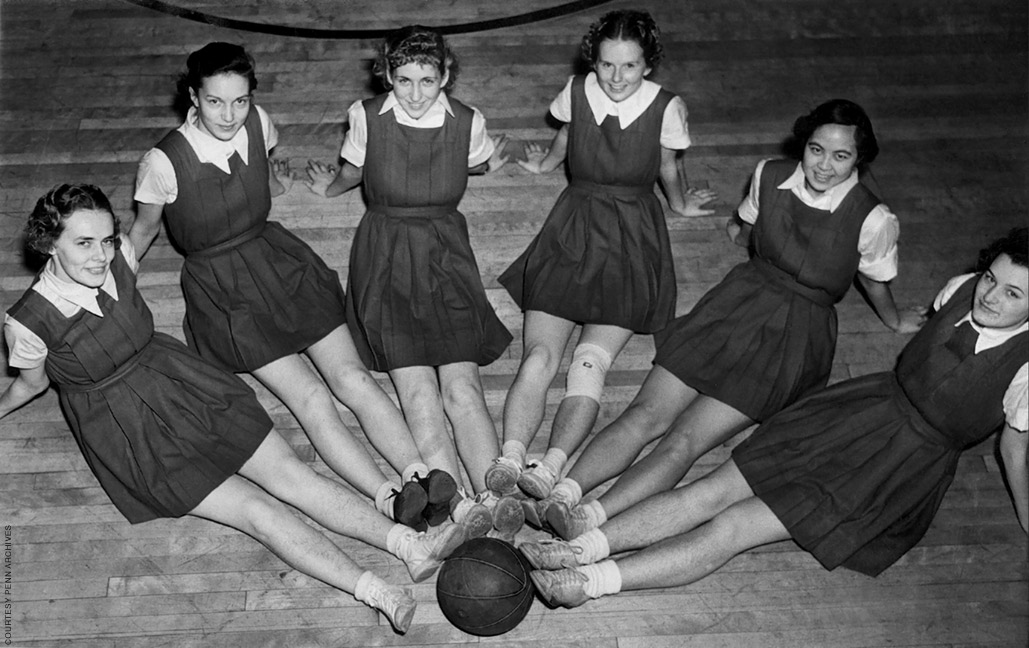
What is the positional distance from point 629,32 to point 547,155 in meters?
0.86

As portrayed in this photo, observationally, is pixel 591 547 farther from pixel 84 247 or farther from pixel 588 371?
pixel 84 247

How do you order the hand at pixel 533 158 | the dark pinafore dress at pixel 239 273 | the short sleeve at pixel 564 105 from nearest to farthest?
the dark pinafore dress at pixel 239 273, the short sleeve at pixel 564 105, the hand at pixel 533 158

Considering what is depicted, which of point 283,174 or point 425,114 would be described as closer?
point 425,114

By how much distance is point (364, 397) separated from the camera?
166 inches

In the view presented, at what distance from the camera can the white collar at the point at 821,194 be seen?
4.15m

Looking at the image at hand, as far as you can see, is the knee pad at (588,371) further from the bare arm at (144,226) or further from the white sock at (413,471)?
the bare arm at (144,226)

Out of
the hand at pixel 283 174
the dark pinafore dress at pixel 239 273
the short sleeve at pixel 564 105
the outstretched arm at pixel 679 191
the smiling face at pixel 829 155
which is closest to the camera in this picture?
the smiling face at pixel 829 155

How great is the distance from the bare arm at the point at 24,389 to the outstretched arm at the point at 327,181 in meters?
1.30

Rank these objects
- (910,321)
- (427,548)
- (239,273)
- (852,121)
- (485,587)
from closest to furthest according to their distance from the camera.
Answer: (485,587), (427,548), (852,121), (239,273), (910,321)

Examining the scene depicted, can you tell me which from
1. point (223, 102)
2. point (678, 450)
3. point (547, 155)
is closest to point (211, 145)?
point (223, 102)

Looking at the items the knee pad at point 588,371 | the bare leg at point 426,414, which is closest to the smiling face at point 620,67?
the knee pad at point 588,371

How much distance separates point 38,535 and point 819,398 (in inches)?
101

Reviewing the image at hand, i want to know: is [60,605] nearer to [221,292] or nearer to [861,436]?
[221,292]

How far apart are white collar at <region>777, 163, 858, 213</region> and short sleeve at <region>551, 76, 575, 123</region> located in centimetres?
80
